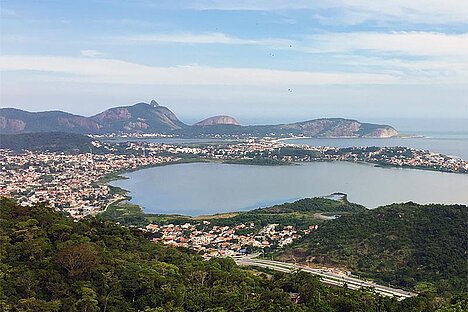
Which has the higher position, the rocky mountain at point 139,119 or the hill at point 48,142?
the rocky mountain at point 139,119

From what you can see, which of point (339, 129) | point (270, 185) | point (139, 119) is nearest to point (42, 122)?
point (139, 119)

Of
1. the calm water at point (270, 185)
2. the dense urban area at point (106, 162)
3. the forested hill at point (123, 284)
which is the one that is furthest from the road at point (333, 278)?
the dense urban area at point (106, 162)

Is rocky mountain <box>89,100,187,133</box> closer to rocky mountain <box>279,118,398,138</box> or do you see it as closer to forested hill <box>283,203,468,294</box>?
rocky mountain <box>279,118,398,138</box>

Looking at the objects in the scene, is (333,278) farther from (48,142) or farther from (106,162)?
(48,142)

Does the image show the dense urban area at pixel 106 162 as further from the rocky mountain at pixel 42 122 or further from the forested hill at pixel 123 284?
the rocky mountain at pixel 42 122

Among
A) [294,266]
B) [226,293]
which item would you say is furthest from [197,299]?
[294,266]
